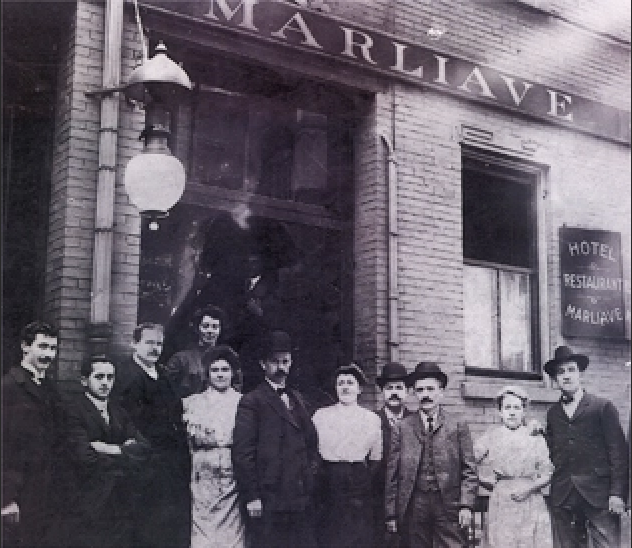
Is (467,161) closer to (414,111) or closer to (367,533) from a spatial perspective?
(414,111)

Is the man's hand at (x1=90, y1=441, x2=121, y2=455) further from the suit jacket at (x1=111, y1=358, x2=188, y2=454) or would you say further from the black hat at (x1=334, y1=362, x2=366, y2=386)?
the black hat at (x1=334, y1=362, x2=366, y2=386)

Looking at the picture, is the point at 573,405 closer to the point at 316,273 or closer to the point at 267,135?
the point at 316,273

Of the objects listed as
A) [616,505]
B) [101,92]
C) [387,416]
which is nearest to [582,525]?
[616,505]

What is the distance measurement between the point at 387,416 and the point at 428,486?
1.79ft

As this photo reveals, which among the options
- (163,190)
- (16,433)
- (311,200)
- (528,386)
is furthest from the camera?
(528,386)

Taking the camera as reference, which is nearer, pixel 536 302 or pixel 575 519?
pixel 575 519

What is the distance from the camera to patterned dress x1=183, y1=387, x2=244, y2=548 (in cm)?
510

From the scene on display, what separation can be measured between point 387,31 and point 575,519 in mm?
4139

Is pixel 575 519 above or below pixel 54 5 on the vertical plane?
below

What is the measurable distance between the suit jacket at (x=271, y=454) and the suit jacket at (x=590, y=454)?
222cm

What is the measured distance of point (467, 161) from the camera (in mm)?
7379

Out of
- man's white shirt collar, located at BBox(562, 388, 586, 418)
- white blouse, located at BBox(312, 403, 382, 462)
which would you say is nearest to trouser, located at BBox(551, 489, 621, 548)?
man's white shirt collar, located at BBox(562, 388, 586, 418)

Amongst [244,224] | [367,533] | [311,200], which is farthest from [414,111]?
[367,533]

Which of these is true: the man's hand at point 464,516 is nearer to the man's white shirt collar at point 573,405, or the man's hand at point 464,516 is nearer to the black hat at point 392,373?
the black hat at point 392,373
